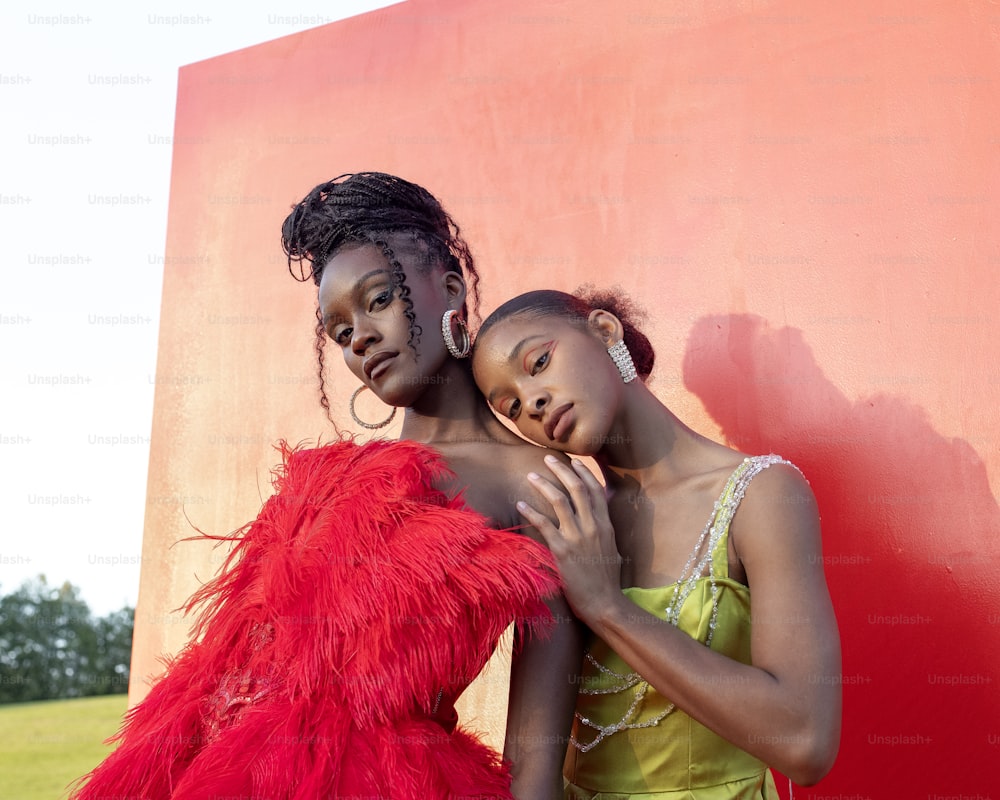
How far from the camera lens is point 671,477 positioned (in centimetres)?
206

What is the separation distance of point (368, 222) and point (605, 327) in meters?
0.57

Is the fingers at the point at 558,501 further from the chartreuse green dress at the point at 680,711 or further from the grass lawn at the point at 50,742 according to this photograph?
the grass lawn at the point at 50,742

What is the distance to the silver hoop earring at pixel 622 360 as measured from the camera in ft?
6.85

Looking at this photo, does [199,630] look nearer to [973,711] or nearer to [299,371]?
[973,711]

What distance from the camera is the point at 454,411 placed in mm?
2141

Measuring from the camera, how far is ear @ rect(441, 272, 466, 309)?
84.0 inches

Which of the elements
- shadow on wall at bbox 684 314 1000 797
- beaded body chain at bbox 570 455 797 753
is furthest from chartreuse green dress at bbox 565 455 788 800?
shadow on wall at bbox 684 314 1000 797

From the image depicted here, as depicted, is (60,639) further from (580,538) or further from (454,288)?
(580,538)

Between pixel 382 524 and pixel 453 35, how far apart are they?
2.47m

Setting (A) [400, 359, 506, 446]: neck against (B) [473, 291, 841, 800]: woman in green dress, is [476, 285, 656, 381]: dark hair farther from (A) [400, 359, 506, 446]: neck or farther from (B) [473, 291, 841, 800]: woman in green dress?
(A) [400, 359, 506, 446]: neck

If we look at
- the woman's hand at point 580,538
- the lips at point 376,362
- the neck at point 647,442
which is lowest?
the woman's hand at point 580,538

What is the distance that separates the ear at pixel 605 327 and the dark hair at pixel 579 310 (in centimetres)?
2

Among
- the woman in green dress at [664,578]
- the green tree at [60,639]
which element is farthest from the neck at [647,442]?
the green tree at [60,639]

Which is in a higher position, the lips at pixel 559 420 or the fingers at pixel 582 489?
the lips at pixel 559 420
